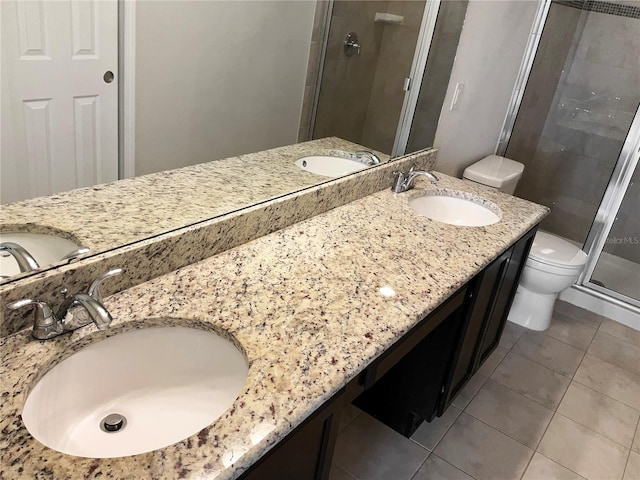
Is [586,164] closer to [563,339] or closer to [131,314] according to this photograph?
[563,339]

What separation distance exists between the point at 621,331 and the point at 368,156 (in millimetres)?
2058

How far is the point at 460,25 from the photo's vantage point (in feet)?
7.60

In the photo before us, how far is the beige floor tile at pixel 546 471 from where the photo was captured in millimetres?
1973

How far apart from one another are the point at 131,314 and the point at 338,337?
448mm

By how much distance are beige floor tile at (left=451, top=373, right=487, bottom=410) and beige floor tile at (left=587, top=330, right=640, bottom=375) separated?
77 centimetres

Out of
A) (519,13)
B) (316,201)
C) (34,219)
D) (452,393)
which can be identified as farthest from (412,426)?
(519,13)

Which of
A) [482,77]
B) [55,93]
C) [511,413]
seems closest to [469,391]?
[511,413]

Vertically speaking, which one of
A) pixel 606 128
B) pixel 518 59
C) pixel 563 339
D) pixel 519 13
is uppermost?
pixel 519 13

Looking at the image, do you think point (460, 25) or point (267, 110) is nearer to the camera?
point (267, 110)

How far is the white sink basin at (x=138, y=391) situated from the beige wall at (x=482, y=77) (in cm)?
179

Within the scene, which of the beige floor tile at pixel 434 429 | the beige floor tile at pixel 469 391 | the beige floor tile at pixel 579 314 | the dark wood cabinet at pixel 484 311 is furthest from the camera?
the beige floor tile at pixel 579 314

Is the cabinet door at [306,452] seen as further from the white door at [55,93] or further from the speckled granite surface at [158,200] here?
the white door at [55,93]

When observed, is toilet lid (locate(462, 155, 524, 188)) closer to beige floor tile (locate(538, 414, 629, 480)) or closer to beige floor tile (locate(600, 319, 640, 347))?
beige floor tile (locate(600, 319, 640, 347))

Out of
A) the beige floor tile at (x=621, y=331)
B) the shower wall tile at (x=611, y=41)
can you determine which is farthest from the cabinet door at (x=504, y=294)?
the shower wall tile at (x=611, y=41)
